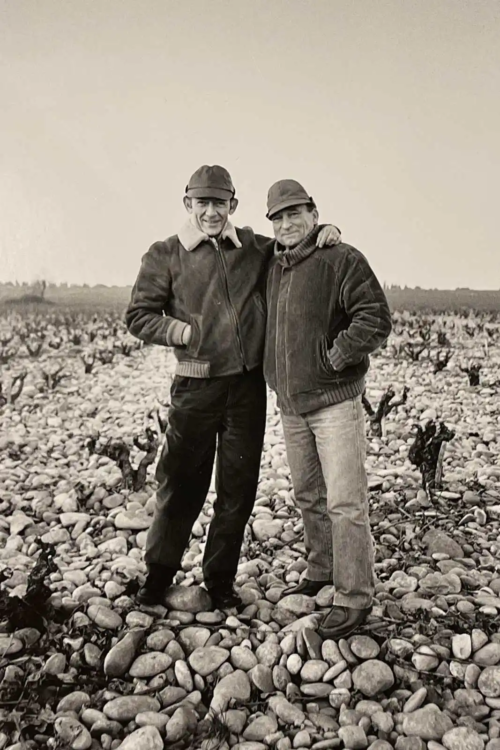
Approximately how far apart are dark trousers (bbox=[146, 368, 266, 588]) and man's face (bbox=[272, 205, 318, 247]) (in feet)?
1.59

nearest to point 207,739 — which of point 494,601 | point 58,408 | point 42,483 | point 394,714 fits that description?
point 394,714

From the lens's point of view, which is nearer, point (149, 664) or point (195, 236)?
point (149, 664)

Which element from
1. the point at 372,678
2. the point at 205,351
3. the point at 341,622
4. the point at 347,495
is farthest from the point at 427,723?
the point at 205,351

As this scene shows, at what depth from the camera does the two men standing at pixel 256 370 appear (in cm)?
225

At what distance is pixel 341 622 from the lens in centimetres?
226

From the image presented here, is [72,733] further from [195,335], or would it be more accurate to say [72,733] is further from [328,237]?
[328,237]

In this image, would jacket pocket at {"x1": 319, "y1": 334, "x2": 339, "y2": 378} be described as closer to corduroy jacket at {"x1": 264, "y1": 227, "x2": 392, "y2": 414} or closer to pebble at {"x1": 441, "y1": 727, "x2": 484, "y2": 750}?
corduroy jacket at {"x1": 264, "y1": 227, "x2": 392, "y2": 414}

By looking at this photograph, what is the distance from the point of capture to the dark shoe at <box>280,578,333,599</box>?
8.30 ft

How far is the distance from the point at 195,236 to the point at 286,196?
352mm

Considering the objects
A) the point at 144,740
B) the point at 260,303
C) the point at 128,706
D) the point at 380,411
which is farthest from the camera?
the point at 380,411

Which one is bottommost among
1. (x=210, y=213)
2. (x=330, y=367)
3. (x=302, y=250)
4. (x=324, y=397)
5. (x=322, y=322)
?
(x=324, y=397)

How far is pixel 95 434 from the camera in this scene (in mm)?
4270

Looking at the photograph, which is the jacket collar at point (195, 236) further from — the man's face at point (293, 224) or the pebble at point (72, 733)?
the pebble at point (72, 733)

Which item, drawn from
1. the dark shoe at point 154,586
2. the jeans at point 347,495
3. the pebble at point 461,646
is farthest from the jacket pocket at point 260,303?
the pebble at point 461,646
